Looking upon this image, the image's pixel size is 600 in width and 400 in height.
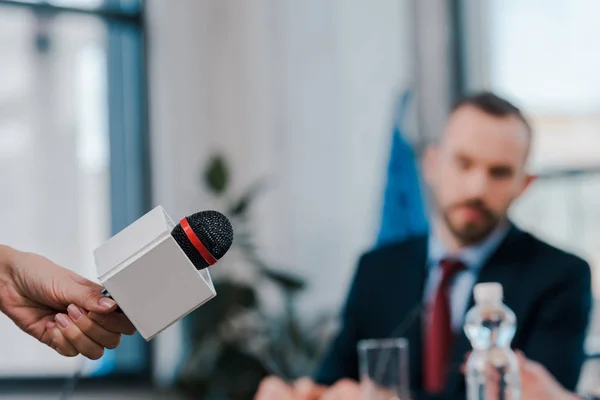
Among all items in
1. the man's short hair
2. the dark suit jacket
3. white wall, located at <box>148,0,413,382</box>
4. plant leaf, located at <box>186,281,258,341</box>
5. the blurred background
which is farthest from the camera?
white wall, located at <box>148,0,413,382</box>

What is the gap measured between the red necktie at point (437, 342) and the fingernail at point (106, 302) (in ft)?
4.89

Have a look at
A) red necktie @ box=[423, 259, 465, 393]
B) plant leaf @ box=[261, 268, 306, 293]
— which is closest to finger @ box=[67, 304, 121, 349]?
red necktie @ box=[423, 259, 465, 393]

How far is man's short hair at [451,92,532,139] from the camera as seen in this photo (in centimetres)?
248

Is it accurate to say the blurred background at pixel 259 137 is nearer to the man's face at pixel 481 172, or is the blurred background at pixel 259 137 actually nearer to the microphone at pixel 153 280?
the man's face at pixel 481 172

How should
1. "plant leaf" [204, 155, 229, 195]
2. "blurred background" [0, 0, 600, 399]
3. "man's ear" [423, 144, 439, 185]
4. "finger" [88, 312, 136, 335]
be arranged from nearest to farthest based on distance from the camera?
"finger" [88, 312, 136, 335]
"man's ear" [423, 144, 439, 185]
"blurred background" [0, 0, 600, 399]
"plant leaf" [204, 155, 229, 195]

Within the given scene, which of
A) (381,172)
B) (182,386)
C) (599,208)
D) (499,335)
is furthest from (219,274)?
(499,335)

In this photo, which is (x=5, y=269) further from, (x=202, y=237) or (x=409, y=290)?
(x=409, y=290)

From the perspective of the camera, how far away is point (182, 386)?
445 centimetres

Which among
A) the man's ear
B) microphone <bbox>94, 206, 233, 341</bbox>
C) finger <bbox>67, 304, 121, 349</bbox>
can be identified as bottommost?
the man's ear

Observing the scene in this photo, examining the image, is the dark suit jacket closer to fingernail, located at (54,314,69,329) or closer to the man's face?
the man's face

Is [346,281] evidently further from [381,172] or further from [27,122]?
[27,122]

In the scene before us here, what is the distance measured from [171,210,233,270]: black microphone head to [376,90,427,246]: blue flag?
2834 millimetres

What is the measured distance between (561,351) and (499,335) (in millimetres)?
710

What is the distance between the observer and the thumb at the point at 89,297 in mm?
918
